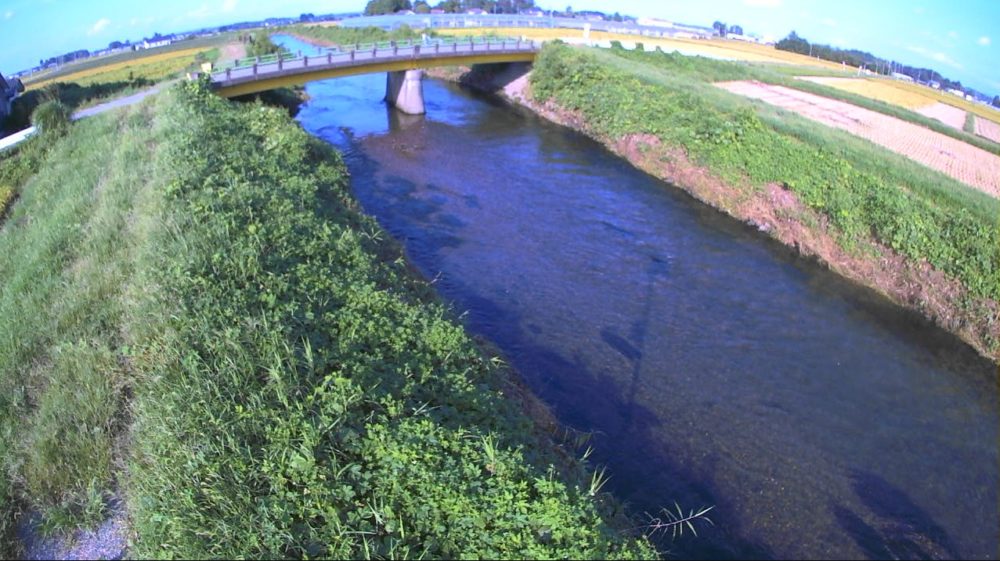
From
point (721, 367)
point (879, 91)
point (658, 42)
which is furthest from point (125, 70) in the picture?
point (879, 91)

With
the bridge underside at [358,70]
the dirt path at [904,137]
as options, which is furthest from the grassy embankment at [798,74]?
the bridge underside at [358,70]

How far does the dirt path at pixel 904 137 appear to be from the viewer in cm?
2438

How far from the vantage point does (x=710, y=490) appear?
9570 mm

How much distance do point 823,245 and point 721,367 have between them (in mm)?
8938

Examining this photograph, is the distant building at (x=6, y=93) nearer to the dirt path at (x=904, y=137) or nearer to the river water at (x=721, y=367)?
the river water at (x=721, y=367)

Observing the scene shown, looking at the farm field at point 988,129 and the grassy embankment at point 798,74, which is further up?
the grassy embankment at point 798,74

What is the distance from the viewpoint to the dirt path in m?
24.4

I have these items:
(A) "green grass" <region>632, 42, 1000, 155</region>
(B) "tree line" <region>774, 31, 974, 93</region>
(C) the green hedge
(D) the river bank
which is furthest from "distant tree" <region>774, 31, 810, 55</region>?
(C) the green hedge

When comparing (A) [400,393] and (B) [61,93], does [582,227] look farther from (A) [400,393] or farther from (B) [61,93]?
(B) [61,93]

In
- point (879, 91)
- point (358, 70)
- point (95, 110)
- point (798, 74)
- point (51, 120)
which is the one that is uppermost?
point (798, 74)

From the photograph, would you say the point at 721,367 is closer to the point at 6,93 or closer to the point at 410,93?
the point at 410,93

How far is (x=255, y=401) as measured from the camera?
7.16 metres

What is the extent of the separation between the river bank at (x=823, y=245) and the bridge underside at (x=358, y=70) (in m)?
14.2

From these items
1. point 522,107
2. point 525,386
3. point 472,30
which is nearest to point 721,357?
point 525,386
